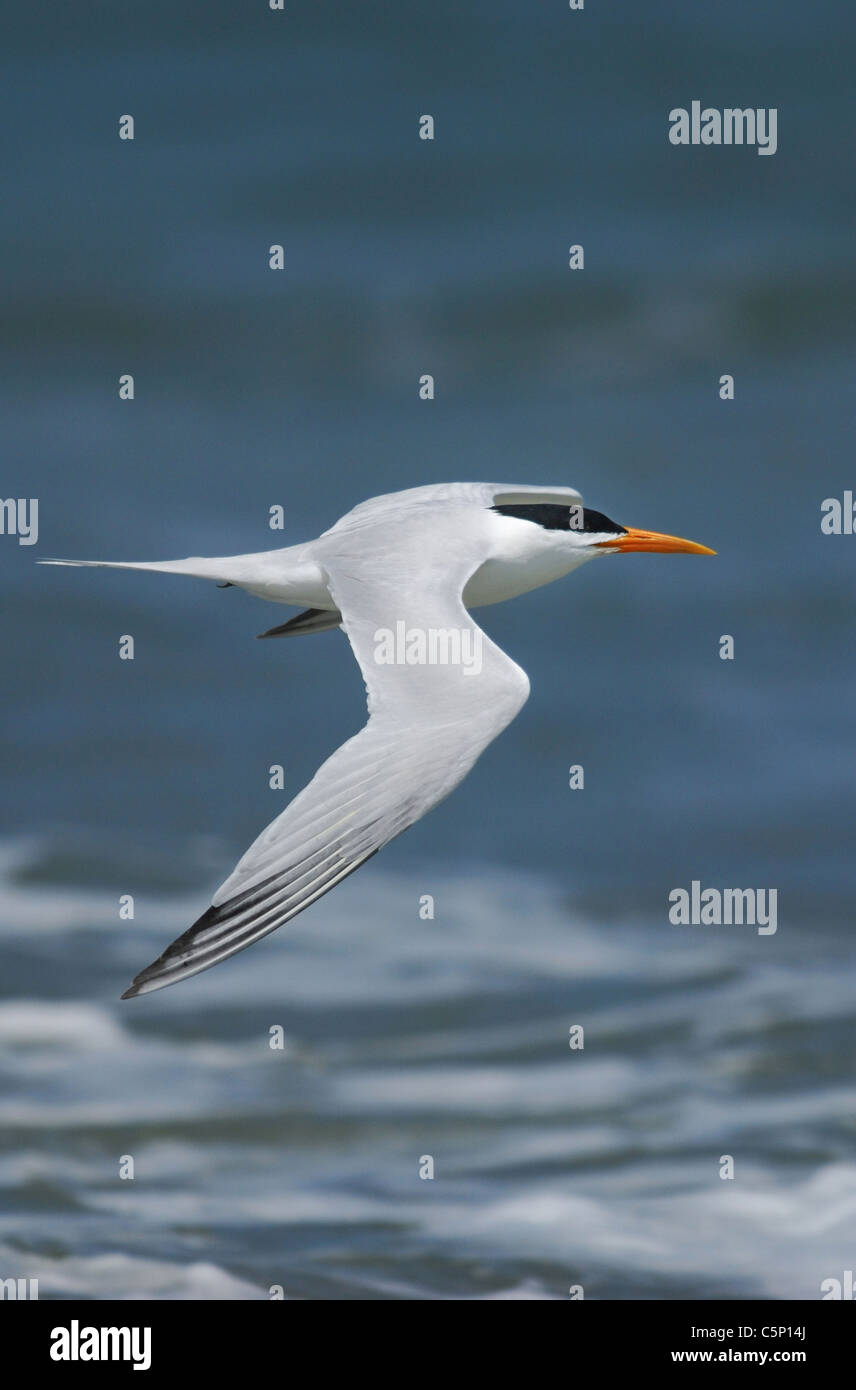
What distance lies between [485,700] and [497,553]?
5.32 ft

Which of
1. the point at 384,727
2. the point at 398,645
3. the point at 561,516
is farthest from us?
the point at 561,516

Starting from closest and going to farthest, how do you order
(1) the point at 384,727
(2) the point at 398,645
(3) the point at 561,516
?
(1) the point at 384,727 → (2) the point at 398,645 → (3) the point at 561,516

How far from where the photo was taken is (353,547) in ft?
27.2

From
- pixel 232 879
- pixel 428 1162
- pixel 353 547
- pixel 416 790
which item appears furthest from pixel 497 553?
pixel 428 1162

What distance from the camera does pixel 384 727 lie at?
702cm

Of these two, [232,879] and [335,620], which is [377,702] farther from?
[335,620]

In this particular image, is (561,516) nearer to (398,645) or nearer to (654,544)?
(654,544)

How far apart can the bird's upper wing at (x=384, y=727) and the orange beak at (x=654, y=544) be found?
3.61 ft

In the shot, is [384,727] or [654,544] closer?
[384,727]

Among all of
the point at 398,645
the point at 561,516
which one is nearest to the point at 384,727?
the point at 398,645

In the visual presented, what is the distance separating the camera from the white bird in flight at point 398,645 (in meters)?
6.23

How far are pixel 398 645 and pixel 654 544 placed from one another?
8.45ft

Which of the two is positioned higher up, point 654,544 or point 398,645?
point 654,544

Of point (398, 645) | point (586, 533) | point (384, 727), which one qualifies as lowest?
point (384, 727)
